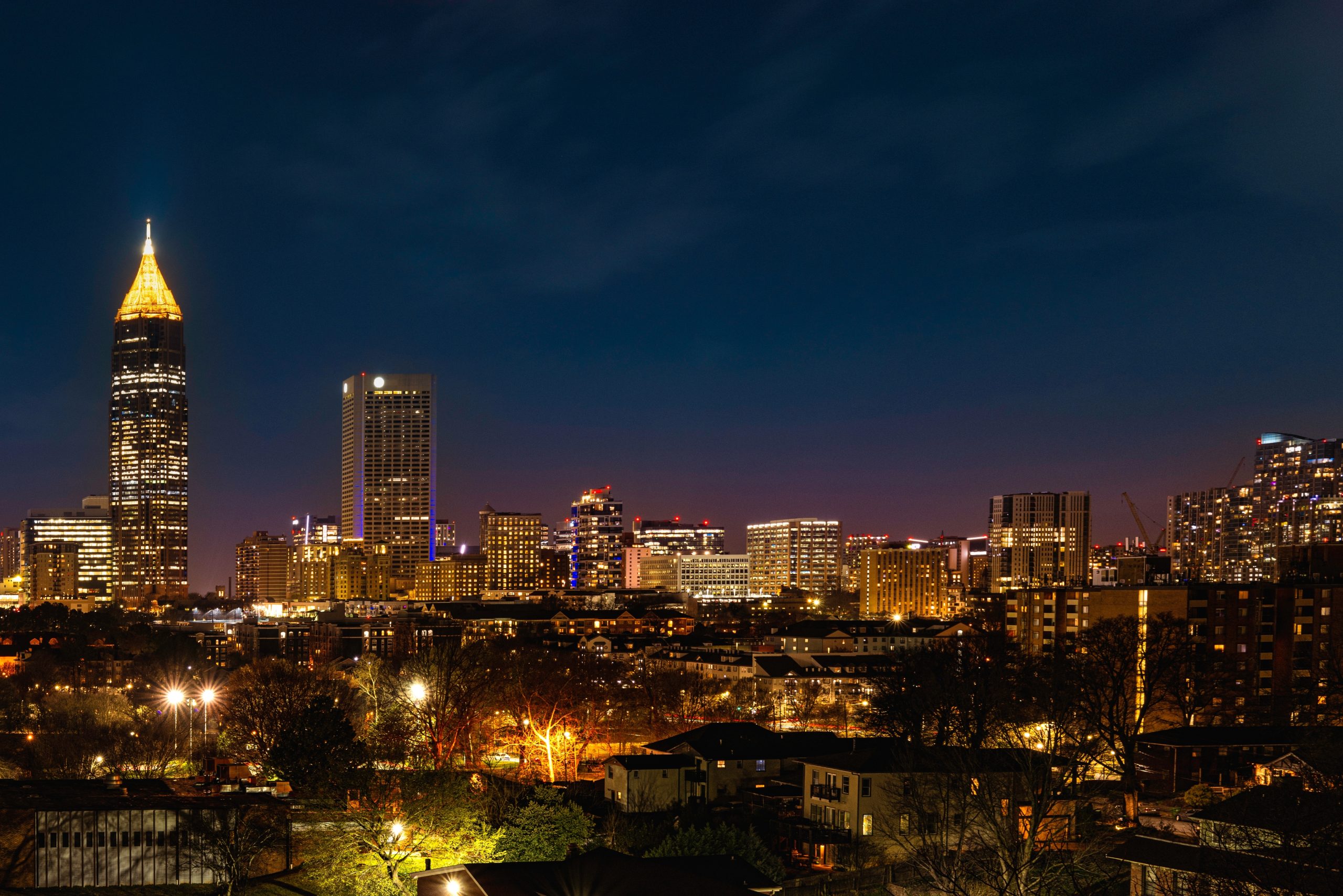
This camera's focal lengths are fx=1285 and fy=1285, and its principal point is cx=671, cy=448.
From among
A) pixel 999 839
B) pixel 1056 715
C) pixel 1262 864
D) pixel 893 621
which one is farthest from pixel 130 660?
pixel 1262 864

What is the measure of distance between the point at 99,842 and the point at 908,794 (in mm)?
23875

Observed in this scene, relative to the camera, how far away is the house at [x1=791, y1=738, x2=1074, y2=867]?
33.0 m

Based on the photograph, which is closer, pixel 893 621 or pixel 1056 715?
pixel 1056 715

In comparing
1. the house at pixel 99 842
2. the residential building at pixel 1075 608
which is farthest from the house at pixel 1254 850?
the residential building at pixel 1075 608

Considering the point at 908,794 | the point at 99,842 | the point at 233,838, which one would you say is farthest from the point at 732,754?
the point at 99,842

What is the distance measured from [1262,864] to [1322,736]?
24276mm

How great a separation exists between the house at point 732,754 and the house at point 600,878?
50.0 ft

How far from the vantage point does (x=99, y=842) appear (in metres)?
37.3

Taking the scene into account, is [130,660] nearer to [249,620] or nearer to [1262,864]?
[249,620]

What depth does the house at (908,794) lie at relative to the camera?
33.0m

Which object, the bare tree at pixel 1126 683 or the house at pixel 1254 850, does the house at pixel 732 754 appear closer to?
the bare tree at pixel 1126 683

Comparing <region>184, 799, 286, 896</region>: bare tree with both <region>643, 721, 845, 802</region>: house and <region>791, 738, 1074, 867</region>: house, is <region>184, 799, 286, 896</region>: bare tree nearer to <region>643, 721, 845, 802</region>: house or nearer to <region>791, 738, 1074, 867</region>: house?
<region>643, 721, 845, 802</region>: house

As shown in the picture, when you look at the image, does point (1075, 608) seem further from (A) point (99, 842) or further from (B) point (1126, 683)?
(A) point (99, 842)

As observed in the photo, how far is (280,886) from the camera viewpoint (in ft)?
122
